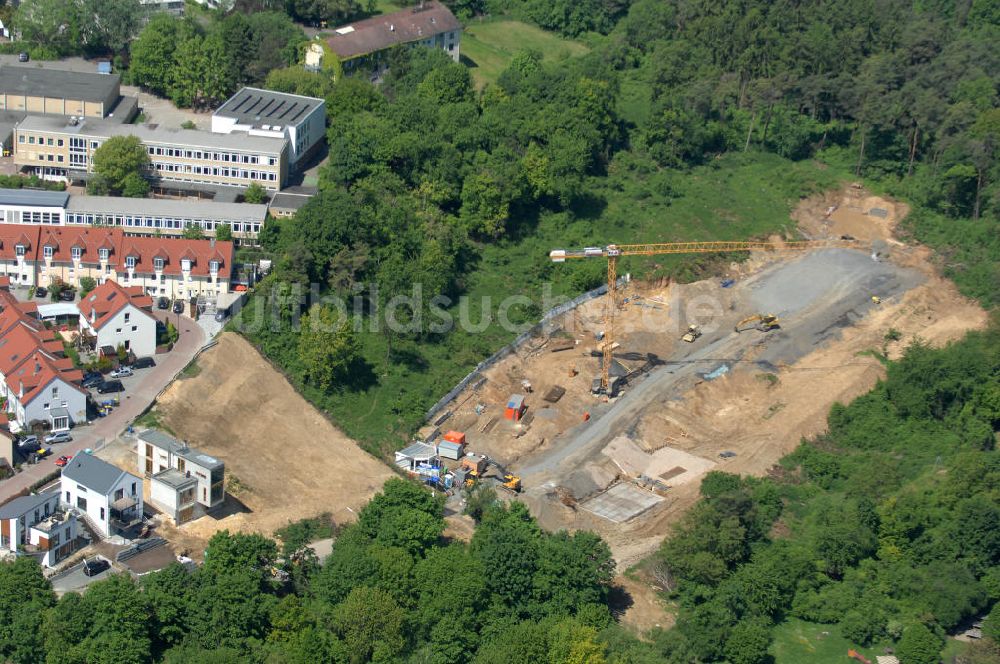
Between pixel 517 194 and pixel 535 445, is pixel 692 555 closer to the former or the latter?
pixel 535 445

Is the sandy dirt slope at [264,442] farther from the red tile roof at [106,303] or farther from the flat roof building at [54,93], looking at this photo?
the flat roof building at [54,93]

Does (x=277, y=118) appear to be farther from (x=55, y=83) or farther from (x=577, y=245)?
(x=577, y=245)

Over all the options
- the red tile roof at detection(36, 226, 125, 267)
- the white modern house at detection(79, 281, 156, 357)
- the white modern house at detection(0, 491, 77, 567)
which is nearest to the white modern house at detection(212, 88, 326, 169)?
the red tile roof at detection(36, 226, 125, 267)

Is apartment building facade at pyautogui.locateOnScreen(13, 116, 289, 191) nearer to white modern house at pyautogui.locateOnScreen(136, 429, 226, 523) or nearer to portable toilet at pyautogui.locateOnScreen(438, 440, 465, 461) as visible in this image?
portable toilet at pyautogui.locateOnScreen(438, 440, 465, 461)

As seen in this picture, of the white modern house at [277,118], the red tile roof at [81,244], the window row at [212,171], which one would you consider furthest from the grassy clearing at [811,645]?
the white modern house at [277,118]

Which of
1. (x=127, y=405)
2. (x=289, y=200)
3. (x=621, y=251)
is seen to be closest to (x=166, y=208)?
(x=289, y=200)

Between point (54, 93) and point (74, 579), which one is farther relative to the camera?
point (54, 93)
